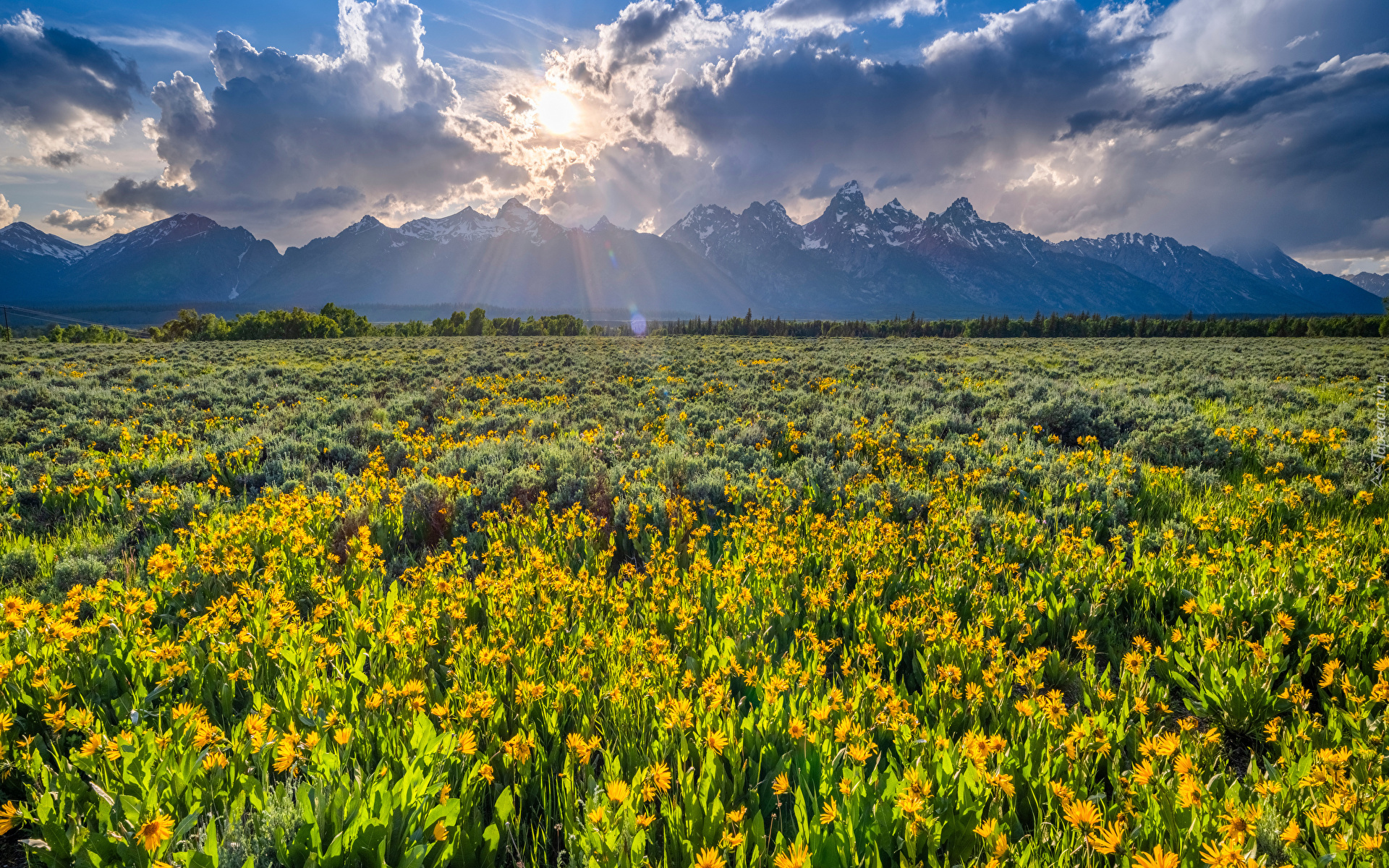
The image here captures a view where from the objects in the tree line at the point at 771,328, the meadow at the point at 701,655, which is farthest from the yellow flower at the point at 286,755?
the tree line at the point at 771,328

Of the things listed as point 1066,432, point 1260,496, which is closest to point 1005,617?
point 1260,496

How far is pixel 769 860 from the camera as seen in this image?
227 cm

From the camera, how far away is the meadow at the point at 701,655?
7.18 ft

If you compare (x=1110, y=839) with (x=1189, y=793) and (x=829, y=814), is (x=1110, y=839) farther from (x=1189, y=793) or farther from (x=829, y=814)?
(x=829, y=814)

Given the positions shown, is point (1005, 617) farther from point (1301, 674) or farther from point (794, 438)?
point (794, 438)

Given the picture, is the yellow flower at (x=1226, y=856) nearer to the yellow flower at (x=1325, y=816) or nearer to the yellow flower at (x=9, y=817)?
the yellow flower at (x=1325, y=816)

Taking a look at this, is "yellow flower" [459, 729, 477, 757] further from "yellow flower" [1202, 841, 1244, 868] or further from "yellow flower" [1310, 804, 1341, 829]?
"yellow flower" [1310, 804, 1341, 829]

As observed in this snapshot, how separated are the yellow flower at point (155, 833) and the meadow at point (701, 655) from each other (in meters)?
0.01

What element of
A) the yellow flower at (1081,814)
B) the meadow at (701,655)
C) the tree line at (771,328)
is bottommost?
the meadow at (701,655)

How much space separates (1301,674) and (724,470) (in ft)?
18.3

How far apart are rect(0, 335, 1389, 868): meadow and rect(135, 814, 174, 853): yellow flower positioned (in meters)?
0.01

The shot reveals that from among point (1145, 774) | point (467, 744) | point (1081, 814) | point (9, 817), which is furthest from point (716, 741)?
point (9, 817)

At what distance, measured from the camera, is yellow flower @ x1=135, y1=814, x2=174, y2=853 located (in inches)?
71.6

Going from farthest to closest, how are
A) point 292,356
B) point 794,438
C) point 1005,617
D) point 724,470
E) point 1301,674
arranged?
point 292,356 < point 794,438 < point 724,470 < point 1005,617 < point 1301,674
